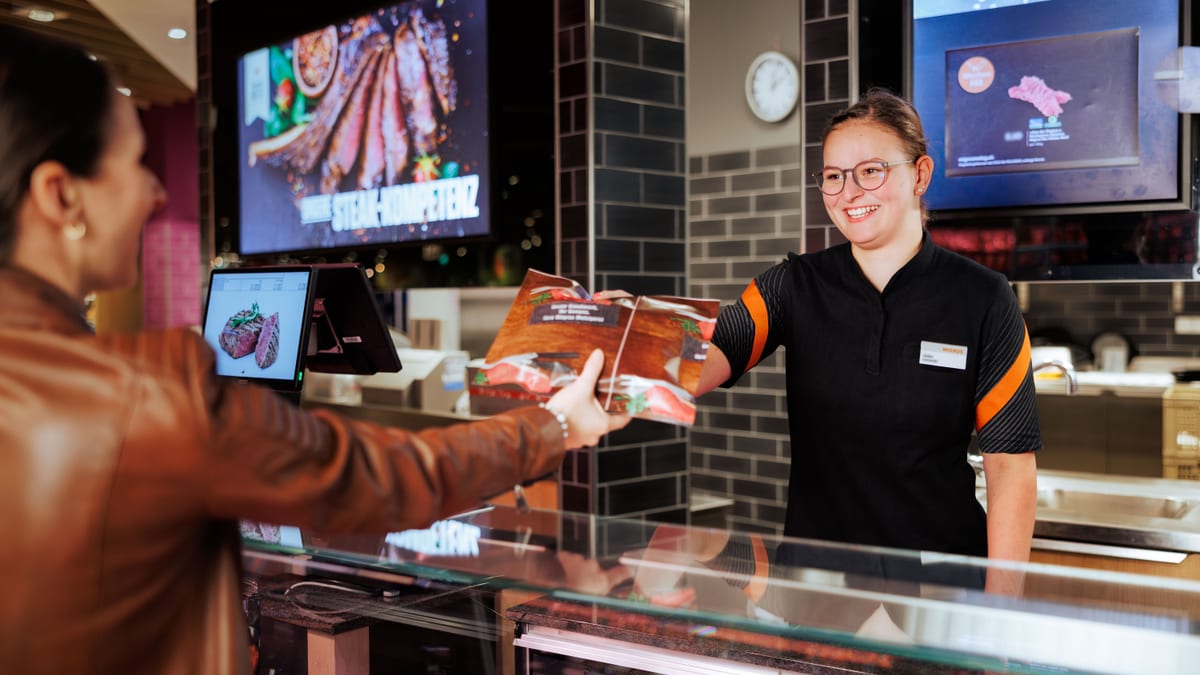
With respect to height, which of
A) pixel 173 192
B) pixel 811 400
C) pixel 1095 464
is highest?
pixel 173 192

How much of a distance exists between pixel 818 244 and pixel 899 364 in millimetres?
1143

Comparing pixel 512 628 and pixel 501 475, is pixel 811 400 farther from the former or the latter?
pixel 501 475

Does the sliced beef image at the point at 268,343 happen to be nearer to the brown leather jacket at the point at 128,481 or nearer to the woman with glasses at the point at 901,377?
the woman with glasses at the point at 901,377

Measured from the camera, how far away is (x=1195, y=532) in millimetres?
2660

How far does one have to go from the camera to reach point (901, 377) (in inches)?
75.2

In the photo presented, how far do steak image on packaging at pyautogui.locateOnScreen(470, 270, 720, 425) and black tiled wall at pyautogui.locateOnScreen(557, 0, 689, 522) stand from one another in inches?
65.9

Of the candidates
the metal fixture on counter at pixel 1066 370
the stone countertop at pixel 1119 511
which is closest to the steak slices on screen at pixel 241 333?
the metal fixture on counter at pixel 1066 370

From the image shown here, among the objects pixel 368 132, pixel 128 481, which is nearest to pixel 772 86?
pixel 368 132

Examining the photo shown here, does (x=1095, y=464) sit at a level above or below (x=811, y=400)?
below

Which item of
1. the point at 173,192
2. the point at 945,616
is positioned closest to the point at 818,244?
the point at 945,616

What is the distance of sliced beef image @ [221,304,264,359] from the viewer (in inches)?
84.9

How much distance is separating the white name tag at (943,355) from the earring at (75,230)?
4.78 feet

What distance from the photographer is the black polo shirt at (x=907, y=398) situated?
187 centimetres

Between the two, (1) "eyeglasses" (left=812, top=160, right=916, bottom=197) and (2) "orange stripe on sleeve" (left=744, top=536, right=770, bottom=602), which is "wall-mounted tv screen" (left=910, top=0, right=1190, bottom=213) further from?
Answer: (2) "orange stripe on sleeve" (left=744, top=536, right=770, bottom=602)
